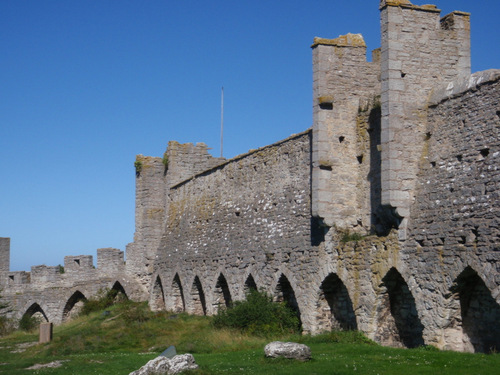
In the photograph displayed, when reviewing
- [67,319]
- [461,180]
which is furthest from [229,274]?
[67,319]

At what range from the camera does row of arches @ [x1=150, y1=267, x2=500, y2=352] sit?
52.9ft

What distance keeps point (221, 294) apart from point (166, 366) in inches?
566

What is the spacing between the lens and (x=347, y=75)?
22094 millimetres

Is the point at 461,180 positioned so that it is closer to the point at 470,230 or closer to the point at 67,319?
the point at 470,230

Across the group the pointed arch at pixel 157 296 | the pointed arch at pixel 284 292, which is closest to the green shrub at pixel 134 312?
the pointed arch at pixel 157 296

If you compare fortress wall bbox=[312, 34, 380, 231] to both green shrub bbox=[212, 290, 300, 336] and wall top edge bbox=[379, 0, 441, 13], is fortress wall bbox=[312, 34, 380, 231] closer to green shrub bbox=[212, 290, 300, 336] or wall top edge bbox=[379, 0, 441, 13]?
wall top edge bbox=[379, 0, 441, 13]

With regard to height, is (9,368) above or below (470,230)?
below

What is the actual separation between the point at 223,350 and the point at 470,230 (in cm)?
717

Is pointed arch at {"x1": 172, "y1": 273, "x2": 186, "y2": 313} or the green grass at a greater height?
pointed arch at {"x1": 172, "y1": 273, "x2": 186, "y2": 313}

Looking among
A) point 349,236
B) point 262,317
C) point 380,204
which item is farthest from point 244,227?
point 380,204

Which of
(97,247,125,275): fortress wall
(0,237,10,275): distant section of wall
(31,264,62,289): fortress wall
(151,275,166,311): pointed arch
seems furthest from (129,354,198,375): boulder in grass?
(0,237,10,275): distant section of wall

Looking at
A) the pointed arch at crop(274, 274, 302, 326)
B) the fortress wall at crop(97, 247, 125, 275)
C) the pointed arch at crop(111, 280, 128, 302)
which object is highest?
the fortress wall at crop(97, 247, 125, 275)

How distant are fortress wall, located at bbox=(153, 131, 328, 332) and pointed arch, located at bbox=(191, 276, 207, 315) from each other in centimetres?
6

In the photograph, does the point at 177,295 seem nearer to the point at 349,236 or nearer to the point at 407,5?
the point at 349,236
